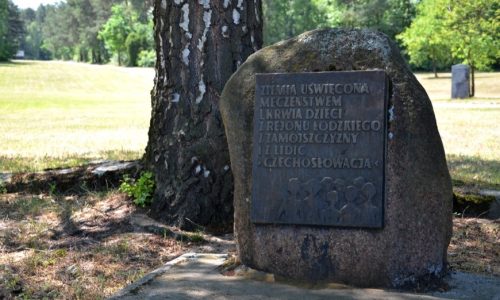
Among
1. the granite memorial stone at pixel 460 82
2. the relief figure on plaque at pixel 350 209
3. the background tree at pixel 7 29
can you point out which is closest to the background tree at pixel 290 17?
the background tree at pixel 7 29

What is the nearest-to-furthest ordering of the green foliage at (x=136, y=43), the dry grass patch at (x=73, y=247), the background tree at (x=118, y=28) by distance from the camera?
the dry grass patch at (x=73, y=247) < the green foliage at (x=136, y=43) < the background tree at (x=118, y=28)

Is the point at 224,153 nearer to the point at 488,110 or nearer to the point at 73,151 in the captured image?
the point at 73,151

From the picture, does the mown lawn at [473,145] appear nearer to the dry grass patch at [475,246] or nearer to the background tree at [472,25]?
the dry grass patch at [475,246]

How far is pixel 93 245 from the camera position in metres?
5.69

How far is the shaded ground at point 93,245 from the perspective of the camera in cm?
477

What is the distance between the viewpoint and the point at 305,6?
269 ft

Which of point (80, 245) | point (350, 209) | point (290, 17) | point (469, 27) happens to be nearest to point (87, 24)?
point (290, 17)

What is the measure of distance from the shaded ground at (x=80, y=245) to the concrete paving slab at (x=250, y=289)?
41 cm

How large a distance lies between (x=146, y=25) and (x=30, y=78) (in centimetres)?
4005

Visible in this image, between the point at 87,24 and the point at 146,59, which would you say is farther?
the point at 87,24

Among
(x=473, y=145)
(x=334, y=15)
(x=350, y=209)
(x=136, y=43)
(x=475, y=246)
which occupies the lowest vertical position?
(x=475, y=246)

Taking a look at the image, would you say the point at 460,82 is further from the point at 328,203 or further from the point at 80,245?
the point at 328,203

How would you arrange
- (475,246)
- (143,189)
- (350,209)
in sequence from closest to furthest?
(350,209)
(475,246)
(143,189)

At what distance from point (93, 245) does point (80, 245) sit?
0.11 metres
